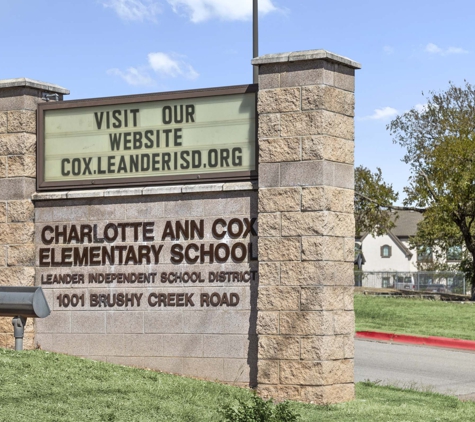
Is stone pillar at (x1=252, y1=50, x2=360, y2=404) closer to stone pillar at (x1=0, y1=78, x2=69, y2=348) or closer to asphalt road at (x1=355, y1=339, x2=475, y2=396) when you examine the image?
asphalt road at (x1=355, y1=339, x2=475, y2=396)

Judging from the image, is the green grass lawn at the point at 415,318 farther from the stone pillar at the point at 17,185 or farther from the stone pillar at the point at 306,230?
the stone pillar at the point at 17,185

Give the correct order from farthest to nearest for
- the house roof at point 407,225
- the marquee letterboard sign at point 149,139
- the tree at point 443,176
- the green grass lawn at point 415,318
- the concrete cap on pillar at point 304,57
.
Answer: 1. the house roof at point 407,225
2. the tree at point 443,176
3. the green grass lawn at point 415,318
4. the marquee letterboard sign at point 149,139
5. the concrete cap on pillar at point 304,57

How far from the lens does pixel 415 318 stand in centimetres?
2706

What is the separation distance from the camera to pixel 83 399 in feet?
32.2

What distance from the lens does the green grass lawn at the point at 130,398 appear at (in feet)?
30.5

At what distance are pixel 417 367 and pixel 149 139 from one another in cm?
739

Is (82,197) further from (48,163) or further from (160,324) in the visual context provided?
(160,324)

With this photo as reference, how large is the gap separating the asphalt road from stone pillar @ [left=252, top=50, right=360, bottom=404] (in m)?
3.29

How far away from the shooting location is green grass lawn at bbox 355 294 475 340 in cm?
2359

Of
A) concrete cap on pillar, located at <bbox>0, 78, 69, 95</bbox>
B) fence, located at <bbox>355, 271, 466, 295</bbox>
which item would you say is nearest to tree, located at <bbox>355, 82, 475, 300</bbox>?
fence, located at <bbox>355, 271, 466, 295</bbox>

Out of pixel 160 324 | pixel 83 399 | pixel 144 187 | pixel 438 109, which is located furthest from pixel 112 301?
pixel 438 109

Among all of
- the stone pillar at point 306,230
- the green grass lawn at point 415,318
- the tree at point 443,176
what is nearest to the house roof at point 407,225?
the tree at point 443,176

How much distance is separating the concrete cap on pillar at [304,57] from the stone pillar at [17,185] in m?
3.92

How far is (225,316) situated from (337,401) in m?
1.91
